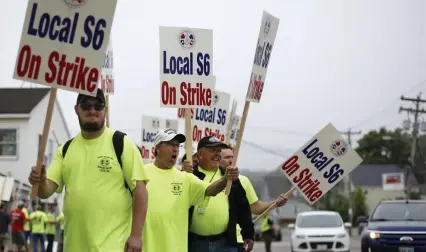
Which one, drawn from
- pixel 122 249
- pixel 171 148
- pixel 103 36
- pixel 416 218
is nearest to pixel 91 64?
pixel 103 36

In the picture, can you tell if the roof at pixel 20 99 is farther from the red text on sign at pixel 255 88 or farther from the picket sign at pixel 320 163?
the red text on sign at pixel 255 88

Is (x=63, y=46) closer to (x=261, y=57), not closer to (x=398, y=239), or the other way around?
(x=261, y=57)

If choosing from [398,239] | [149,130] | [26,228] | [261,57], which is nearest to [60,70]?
[261,57]

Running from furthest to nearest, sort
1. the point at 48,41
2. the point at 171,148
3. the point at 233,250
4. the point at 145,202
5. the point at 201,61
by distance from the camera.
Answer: the point at 201,61
the point at 233,250
the point at 171,148
the point at 145,202
the point at 48,41

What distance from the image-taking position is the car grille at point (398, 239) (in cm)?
1880

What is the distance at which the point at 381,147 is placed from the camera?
127 meters

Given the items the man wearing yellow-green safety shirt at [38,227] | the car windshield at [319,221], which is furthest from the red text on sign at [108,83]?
the man wearing yellow-green safety shirt at [38,227]

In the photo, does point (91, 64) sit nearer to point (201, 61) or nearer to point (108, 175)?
point (108, 175)

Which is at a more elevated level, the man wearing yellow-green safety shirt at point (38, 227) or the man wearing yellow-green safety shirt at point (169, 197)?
the man wearing yellow-green safety shirt at point (169, 197)

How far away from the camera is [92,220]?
259 inches

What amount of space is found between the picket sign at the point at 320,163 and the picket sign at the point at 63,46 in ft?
18.9

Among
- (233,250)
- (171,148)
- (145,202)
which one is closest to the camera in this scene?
(145,202)

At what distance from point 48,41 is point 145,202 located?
4.22ft

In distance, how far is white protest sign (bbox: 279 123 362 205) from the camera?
11.9 m
